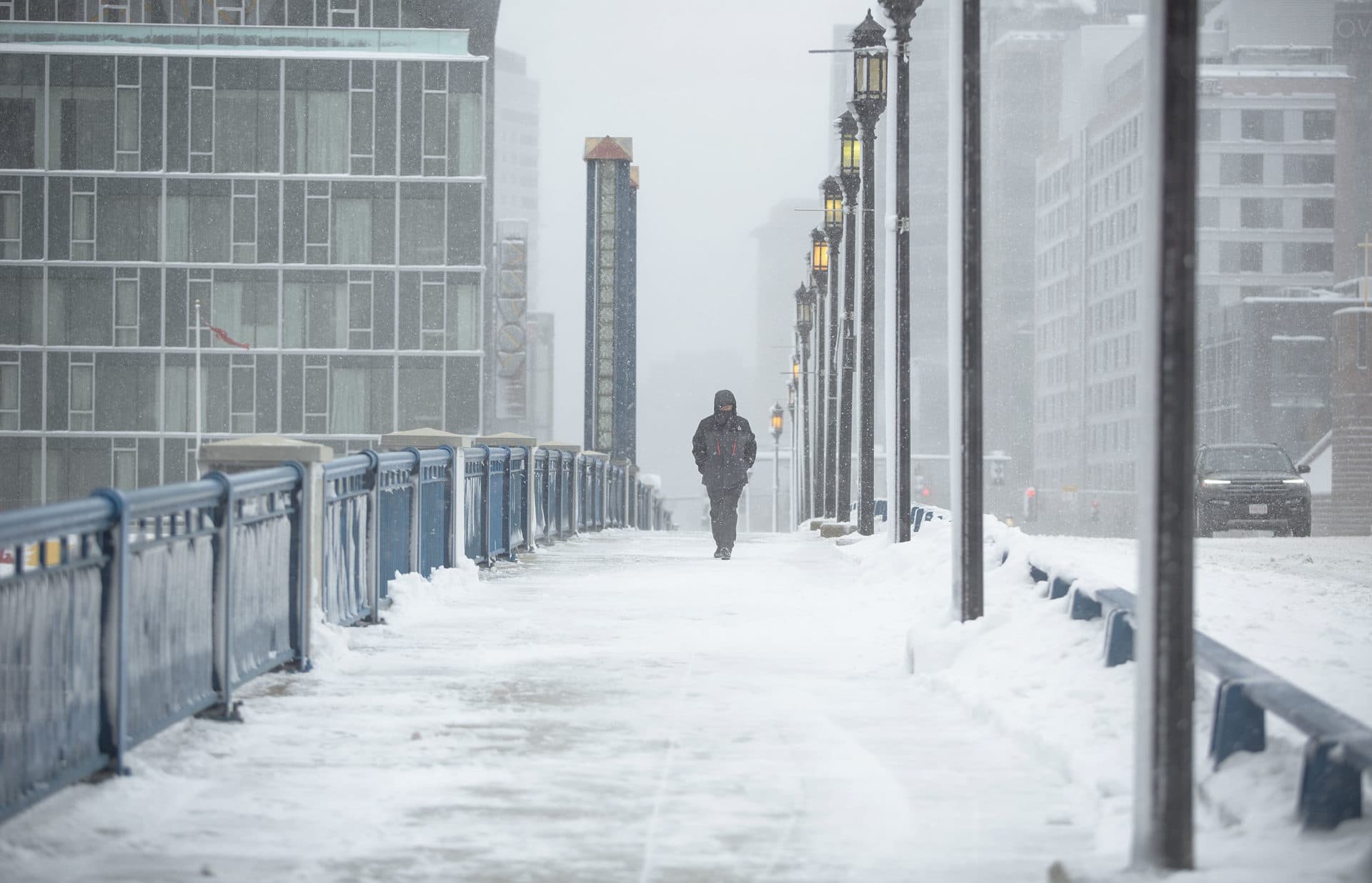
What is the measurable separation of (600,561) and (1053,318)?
121 m

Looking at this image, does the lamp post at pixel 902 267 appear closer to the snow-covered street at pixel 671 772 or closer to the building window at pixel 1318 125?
the snow-covered street at pixel 671 772

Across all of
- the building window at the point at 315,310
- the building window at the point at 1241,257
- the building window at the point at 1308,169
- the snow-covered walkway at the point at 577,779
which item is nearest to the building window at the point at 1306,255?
the building window at the point at 1241,257

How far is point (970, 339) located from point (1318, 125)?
339 feet

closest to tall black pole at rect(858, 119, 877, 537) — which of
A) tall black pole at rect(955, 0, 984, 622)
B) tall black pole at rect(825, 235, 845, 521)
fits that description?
tall black pole at rect(825, 235, 845, 521)

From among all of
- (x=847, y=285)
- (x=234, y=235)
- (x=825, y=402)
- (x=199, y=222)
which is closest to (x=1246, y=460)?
(x=847, y=285)

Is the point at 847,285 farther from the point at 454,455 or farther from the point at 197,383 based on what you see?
the point at 197,383

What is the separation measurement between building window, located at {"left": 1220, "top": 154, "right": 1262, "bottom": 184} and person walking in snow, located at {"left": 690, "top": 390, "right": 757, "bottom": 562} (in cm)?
9182

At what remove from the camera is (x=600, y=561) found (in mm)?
19984

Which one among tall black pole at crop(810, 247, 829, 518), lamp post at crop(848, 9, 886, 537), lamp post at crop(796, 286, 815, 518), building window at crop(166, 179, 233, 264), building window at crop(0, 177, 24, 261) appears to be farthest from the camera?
building window at crop(166, 179, 233, 264)

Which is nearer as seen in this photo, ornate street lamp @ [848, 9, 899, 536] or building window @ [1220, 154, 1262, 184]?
ornate street lamp @ [848, 9, 899, 536]

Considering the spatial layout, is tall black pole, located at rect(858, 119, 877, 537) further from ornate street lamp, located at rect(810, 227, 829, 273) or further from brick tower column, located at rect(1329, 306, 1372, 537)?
brick tower column, located at rect(1329, 306, 1372, 537)

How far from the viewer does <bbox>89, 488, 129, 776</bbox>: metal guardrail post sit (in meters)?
6.49

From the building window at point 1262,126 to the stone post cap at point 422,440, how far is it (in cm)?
9934

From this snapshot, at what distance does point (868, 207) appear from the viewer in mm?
27141
